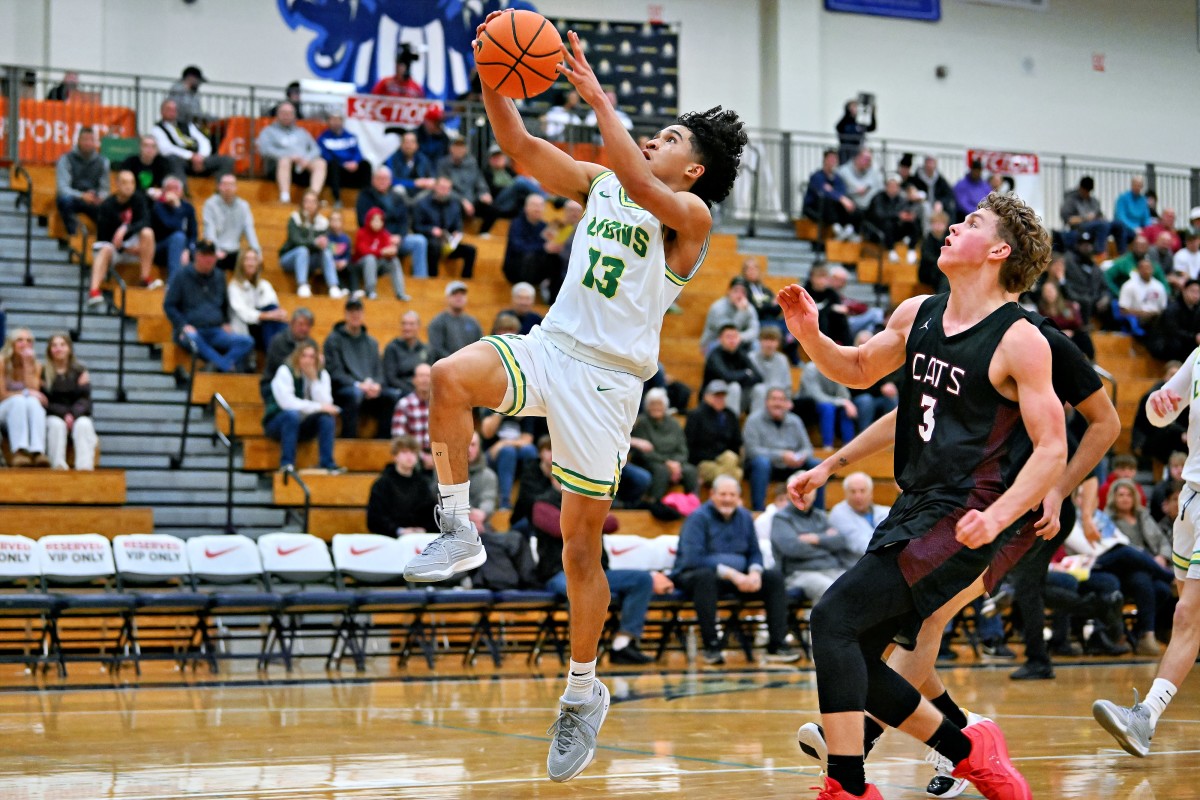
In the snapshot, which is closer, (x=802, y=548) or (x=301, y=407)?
(x=802, y=548)

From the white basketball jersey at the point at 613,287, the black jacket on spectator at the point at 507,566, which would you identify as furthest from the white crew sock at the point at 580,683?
the black jacket on spectator at the point at 507,566

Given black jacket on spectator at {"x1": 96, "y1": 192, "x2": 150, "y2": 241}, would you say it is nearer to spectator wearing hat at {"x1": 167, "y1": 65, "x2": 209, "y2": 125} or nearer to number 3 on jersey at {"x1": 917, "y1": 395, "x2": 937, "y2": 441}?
spectator wearing hat at {"x1": 167, "y1": 65, "x2": 209, "y2": 125}

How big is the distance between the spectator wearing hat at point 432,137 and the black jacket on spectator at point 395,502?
669 cm

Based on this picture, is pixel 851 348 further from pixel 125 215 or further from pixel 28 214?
pixel 28 214

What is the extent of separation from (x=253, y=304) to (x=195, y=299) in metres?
0.60

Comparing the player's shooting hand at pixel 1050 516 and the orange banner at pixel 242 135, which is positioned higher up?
the orange banner at pixel 242 135

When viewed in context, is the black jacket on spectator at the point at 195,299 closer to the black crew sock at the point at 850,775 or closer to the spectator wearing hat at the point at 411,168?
the spectator wearing hat at the point at 411,168

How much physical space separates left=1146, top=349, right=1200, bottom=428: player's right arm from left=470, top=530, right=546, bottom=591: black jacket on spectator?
594cm

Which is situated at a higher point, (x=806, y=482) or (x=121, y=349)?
(x=121, y=349)

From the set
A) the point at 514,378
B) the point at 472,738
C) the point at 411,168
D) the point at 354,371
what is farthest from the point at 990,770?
the point at 411,168

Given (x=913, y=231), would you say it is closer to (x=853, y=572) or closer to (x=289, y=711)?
(x=289, y=711)

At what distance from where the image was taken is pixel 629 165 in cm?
526

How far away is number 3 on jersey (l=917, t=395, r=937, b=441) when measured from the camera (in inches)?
187

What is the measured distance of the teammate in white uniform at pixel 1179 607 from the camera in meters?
6.12
